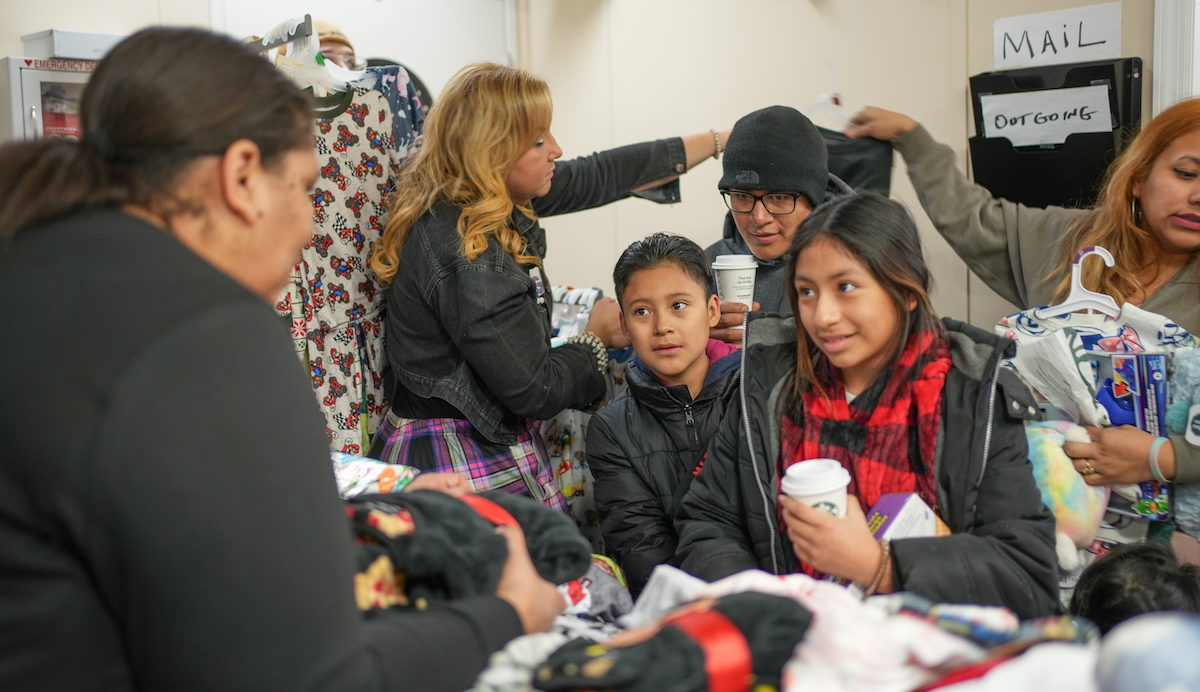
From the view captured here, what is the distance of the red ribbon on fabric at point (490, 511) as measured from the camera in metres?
1.29

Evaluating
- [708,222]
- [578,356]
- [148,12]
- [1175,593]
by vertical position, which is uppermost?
[148,12]

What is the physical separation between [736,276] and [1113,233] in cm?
92

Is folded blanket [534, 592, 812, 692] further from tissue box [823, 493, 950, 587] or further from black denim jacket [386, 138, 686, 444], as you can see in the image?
black denim jacket [386, 138, 686, 444]

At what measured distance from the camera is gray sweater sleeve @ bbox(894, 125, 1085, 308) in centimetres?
242

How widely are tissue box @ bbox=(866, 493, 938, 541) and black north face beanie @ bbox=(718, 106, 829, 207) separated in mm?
1157

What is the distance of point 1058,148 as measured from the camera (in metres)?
2.77

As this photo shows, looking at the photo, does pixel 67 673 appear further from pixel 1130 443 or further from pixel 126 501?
pixel 1130 443

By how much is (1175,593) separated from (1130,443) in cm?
30

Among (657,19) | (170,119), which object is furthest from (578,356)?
(657,19)

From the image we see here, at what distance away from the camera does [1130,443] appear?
177 centimetres

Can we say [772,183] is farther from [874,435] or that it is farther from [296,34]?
[296,34]

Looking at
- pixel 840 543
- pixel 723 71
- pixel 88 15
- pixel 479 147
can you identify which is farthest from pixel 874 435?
pixel 88 15

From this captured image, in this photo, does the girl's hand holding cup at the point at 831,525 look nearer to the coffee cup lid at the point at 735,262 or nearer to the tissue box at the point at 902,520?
the tissue box at the point at 902,520

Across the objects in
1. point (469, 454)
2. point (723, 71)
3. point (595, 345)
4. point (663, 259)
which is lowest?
point (469, 454)
